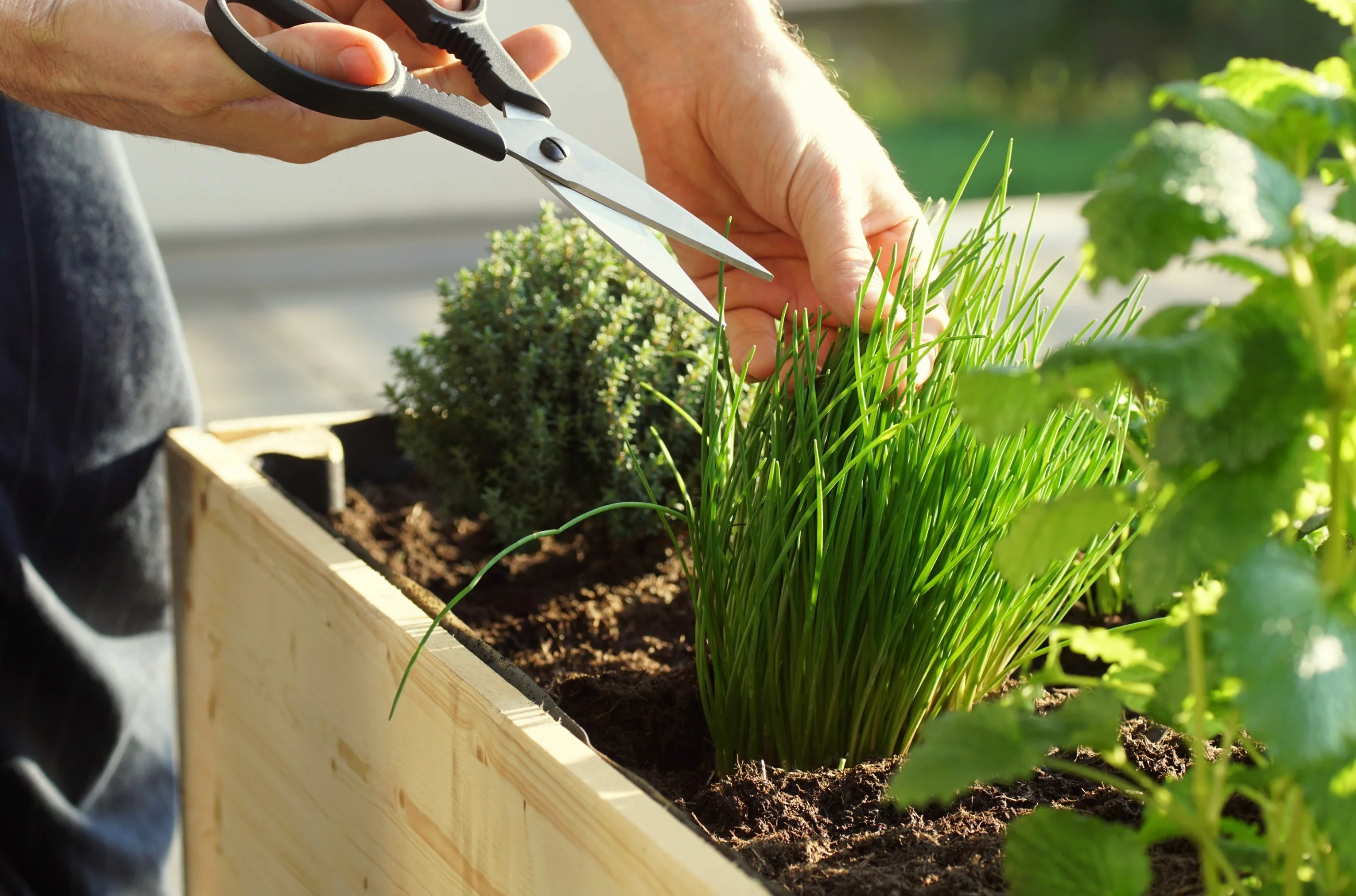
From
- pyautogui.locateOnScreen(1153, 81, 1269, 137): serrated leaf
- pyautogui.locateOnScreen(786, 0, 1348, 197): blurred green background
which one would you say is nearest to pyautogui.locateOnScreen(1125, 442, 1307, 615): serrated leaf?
pyautogui.locateOnScreen(1153, 81, 1269, 137): serrated leaf

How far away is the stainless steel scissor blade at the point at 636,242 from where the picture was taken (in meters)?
0.80

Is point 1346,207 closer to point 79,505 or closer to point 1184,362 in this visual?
point 1184,362

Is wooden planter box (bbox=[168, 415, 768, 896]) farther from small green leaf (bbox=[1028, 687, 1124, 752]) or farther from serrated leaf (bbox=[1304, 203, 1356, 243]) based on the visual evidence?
serrated leaf (bbox=[1304, 203, 1356, 243])

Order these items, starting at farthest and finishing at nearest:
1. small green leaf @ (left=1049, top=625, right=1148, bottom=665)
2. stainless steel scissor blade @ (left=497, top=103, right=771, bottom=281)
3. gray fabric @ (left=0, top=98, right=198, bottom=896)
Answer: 1. gray fabric @ (left=0, top=98, right=198, bottom=896)
2. stainless steel scissor blade @ (left=497, top=103, right=771, bottom=281)
3. small green leaf @ (left=1049, top=625, right=1148, bottom=665)

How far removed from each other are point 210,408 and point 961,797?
7.91 feet

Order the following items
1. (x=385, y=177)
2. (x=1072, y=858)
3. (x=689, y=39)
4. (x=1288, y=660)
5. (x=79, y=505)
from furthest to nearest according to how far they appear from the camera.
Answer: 1. (x=385, y=177)
2. (x=79, y=505)
3. (x=689, y=39)
4. (x=1072, y=858)
5. (x=1288, y=660)

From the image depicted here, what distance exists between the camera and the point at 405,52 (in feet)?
3.37

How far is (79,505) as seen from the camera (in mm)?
1137

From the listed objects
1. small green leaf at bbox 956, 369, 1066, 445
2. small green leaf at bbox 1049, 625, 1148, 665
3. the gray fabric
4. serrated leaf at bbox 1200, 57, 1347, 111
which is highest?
serrated leaf at bbox 1200, 57, 1347, 111

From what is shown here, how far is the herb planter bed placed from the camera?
24.0 inches

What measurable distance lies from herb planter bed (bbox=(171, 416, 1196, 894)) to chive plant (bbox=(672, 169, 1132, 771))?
5cm

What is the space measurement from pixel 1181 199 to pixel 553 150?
565 millimetres

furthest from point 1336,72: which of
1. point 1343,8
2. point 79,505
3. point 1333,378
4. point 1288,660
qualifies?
point 79,505

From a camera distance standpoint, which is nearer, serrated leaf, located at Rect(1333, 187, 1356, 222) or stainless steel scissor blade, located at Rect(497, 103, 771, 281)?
serrated leaf, located at Rect(1333, 187, 1356, 222)
